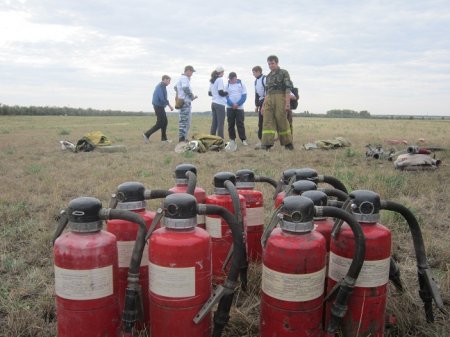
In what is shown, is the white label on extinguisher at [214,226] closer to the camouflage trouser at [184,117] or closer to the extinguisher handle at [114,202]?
the extinguisher handle at [114,202]

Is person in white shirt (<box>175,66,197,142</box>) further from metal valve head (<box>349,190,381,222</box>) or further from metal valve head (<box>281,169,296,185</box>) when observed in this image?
metal valve head (<box>349,190,381,222</box>)

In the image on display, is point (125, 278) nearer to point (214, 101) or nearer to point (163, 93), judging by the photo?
point (214, 101)

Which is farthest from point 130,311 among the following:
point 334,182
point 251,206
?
point 334,182

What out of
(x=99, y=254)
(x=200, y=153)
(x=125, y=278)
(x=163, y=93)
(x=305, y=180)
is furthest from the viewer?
(x=163, y=93)

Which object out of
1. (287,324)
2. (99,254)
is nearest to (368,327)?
(287,324)

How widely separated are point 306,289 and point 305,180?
783mm

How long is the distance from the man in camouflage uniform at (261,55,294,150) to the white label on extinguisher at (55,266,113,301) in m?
7.99

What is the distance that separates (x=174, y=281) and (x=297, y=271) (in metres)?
0.54

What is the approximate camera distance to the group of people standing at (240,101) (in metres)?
9.55

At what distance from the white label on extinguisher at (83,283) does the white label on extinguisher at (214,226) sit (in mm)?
856

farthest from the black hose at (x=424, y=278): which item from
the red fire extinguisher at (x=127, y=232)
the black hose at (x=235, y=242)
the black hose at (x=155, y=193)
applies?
the red fire extinguisher at (x=127, y=232)

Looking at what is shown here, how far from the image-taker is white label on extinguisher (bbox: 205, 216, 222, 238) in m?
2.66

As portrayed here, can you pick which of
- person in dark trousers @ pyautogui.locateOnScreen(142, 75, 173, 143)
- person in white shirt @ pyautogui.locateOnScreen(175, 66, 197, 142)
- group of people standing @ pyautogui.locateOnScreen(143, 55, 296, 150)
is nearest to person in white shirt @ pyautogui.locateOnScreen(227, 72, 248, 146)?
group of people standing @ pyautogui.locateOnScreen(143, 55, 296, 150)

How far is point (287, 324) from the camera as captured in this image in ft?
6.42
